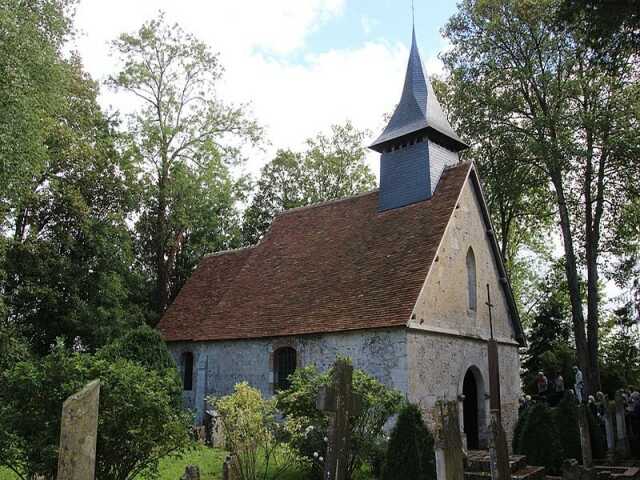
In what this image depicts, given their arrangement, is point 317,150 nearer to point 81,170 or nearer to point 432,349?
point 81,170

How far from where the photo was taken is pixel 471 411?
1931cm

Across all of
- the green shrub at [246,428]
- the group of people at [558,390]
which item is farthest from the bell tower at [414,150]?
the green shrub at [246,428]

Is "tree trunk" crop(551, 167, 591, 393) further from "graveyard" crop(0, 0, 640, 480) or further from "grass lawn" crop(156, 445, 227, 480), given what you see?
"grass lawn" crop(156, 445, 227, 480)

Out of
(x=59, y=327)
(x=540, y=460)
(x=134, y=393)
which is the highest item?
(x=59, y=327)

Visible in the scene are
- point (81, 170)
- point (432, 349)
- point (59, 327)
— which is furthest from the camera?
point (81, 170)

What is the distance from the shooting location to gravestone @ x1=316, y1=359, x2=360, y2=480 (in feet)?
27.0

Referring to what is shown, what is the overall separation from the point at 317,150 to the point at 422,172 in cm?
1914

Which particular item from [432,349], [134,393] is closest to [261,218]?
[432,349]

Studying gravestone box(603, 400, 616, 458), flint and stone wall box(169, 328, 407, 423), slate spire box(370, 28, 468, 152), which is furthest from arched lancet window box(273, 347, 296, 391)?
gravestone box(603, 400, 616, 458)

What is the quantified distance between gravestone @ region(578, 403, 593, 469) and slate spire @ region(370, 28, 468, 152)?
1066 cm

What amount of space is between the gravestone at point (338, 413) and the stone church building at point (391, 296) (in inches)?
282

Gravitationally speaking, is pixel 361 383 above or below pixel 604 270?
below

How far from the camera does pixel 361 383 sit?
12375mm

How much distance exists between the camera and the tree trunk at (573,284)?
22000 mm
